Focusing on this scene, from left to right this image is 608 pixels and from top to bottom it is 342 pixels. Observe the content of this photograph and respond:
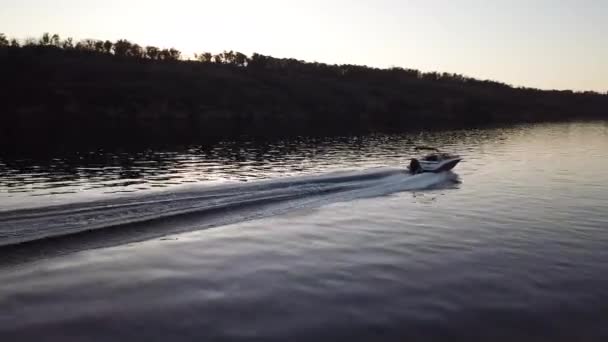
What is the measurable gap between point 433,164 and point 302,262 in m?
21.1

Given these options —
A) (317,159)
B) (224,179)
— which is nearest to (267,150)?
(317,159)

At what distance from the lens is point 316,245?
53.9 ft

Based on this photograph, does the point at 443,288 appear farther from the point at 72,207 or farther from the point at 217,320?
the point at 72,207

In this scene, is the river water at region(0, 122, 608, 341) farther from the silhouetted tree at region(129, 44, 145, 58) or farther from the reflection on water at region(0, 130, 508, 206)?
the silhouetted tree at region(129, 44, 145, 58)

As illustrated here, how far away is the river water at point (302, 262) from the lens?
10367mm

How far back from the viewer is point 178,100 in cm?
12738

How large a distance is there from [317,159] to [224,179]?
1459 cm

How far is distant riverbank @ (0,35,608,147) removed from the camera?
92.2 meters

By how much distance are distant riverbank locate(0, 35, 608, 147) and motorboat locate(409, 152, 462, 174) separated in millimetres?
39873

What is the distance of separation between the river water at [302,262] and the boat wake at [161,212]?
3.2 inches

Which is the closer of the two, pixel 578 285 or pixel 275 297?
pixel 275 297

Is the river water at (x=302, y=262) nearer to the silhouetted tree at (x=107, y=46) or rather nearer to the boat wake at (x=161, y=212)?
the boat wake at (x=161, y=212)

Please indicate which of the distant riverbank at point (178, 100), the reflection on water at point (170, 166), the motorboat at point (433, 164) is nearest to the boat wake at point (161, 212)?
the motorboat at point (433, 164)

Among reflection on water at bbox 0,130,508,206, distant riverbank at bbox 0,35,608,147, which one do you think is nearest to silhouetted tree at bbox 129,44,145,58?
distant riverbank at bbox 0,35,608,147
